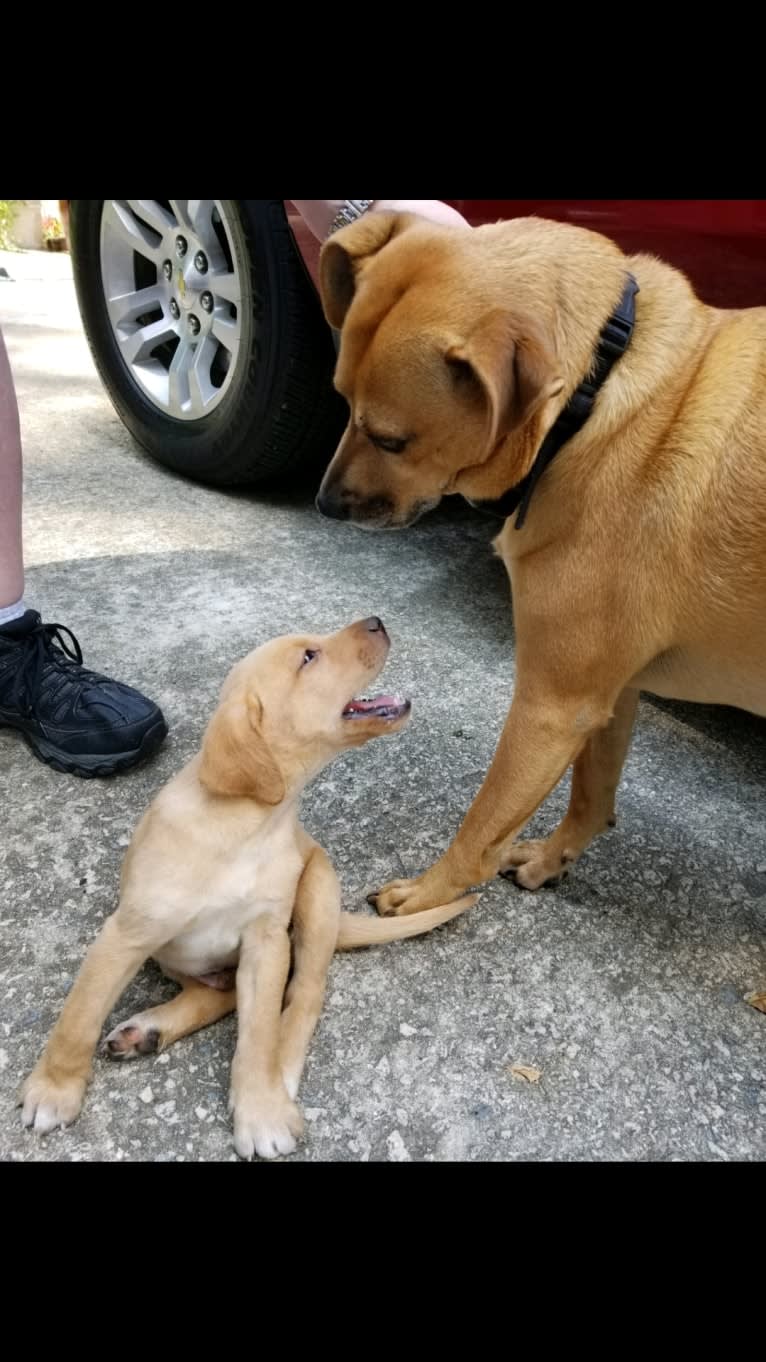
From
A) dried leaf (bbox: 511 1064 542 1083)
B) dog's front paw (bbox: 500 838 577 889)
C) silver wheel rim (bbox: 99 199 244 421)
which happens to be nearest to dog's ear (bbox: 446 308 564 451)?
dog's front paw (bbox: 500 838 577 889)

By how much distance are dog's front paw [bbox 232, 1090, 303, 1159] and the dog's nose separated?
45.4 inches

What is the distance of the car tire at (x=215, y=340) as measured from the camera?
3463 millimetres

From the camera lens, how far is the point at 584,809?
2.27 m

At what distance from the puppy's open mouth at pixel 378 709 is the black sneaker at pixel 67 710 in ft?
2.58

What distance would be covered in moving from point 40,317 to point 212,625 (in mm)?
5894

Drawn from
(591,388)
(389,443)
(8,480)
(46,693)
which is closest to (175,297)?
(8,480)

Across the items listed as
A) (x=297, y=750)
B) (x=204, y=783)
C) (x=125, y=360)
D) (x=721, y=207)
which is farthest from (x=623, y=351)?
(x=125, y=360)

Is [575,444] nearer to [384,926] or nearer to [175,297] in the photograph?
[384,926]

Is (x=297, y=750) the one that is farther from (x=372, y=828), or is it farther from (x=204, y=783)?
(x=372, y=828)

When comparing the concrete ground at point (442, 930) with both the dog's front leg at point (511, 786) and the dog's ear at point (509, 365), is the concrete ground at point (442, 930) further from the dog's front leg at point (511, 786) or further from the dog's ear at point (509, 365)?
the dog's ear at point (509, 365)

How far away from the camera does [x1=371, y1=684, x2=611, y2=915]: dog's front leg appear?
1.90 m

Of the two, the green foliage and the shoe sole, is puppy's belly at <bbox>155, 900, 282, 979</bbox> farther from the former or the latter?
the green foliage

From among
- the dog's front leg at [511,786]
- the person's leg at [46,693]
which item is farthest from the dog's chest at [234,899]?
the person's leg at [46,693]

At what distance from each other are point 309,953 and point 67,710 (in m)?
1.03
